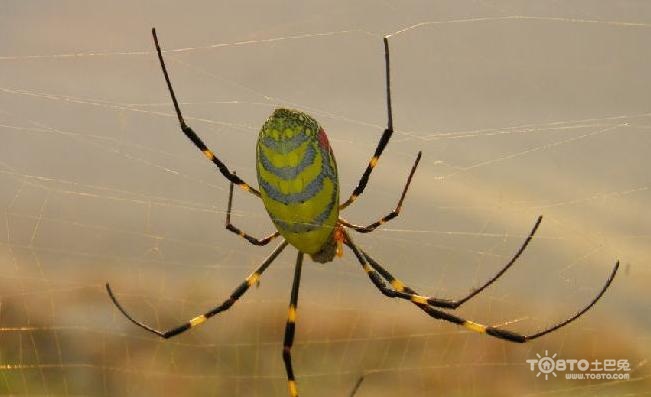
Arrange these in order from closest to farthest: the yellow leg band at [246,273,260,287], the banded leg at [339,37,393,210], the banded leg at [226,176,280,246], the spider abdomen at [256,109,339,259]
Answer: the spider abdomen at [256,109,339,259] < the banded leg at [339,37,393,210] < the banded leg at [226,176,280,246] < the yellow leg band at [246,273,260,287]

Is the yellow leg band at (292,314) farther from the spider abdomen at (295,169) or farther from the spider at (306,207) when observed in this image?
the spider abdomen at (295,169)

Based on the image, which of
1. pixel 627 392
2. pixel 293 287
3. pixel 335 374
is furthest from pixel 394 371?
pixel 293 287

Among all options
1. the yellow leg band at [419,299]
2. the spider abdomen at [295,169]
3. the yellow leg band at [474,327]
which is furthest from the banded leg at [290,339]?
the spider abdomen at [295,169]

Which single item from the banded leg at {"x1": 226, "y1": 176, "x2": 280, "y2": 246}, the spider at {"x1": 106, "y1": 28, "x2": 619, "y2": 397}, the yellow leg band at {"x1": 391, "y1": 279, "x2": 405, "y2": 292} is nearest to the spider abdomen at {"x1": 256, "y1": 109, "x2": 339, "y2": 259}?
the spider at {"x1": 106, "y1": 28, "x2": 619, "y2": 397}

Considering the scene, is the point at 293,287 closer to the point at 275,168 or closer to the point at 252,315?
the point at 275,168

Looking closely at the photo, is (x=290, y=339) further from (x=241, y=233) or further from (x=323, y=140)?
(x=323, y=140)

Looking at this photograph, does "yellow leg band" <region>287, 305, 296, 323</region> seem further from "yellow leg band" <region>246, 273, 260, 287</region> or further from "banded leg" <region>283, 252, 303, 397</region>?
"yellow leg band" <region>246, 273, 260, 287</region>

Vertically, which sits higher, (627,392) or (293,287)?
(293,287)

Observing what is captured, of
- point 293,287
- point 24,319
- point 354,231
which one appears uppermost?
point 354,231

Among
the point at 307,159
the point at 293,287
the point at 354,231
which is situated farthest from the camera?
the point at 293,287
